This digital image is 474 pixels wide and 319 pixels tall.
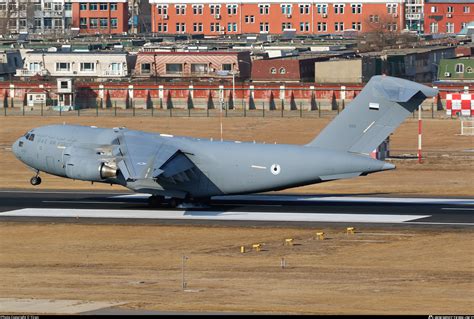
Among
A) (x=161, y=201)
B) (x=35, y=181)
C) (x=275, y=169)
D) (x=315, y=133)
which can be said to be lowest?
(x=315, y=133)

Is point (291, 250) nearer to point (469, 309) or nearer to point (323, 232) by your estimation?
point (323, 232)

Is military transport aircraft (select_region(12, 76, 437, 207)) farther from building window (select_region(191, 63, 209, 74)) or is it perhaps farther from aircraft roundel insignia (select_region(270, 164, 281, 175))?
building window (select_region(191, 63, 209, 74))

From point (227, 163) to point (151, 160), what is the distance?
376 centimetres

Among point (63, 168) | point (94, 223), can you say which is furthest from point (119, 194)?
point (94, 223)

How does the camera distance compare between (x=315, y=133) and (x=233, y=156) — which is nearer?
(x=233, y=156)

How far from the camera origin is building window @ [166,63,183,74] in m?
155

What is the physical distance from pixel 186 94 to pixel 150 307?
95.2 m

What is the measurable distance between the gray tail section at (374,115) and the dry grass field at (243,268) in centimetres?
492

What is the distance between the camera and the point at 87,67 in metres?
158

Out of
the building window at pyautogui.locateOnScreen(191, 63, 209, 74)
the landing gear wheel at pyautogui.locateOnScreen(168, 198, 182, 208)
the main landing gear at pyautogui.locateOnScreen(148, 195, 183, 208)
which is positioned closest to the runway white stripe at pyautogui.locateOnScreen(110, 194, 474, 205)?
the main landing gear at pyautogui.locateOnScreen(148, 195, 183, 208)

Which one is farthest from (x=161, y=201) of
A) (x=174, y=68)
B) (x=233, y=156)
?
(x=174, y=68)

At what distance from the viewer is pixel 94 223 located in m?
57.4

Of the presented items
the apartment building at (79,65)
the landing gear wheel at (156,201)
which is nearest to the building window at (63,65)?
the apartment building at (79,65)

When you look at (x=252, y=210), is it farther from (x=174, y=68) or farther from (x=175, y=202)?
(x=174, y=68)
